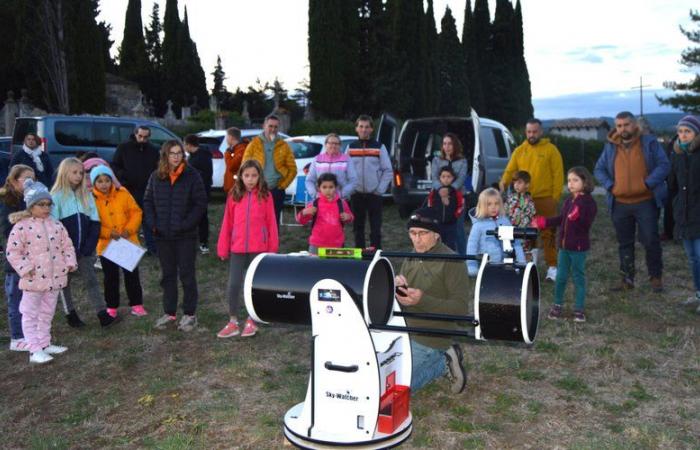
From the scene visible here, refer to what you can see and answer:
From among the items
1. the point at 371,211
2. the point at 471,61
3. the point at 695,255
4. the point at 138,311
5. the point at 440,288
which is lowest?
the point at 138,311

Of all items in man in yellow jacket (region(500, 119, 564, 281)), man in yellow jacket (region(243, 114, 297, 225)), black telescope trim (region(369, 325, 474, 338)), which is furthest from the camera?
man in yellow jacket (region(243, 114, 297, 225))

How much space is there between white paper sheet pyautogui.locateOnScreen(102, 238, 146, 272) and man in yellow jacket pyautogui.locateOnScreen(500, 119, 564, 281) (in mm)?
4440

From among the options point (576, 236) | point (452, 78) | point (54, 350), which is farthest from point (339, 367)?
point (452, 78)

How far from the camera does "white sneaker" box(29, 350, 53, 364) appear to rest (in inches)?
225

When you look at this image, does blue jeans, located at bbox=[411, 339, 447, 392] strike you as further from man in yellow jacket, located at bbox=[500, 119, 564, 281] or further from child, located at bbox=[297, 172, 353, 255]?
man in yellow jacket, located at bbox=[500, 119, 564, 281]

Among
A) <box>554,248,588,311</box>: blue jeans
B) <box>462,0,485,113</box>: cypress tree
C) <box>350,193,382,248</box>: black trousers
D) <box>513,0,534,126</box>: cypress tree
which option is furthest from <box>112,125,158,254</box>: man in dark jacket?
<box>513,0,534,126</box>: cypress tree

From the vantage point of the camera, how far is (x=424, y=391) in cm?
491

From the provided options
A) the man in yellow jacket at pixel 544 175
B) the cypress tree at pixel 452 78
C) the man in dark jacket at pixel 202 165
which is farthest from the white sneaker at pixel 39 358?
the cypress tree at pixel 452 78

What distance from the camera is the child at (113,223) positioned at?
6.86 meters

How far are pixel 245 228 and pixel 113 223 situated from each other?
5.21ft

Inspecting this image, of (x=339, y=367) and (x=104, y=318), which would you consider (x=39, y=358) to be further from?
(x=339, y=367)

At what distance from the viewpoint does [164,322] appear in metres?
6.63

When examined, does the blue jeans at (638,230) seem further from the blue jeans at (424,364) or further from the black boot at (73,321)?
the black boot at (73,321)

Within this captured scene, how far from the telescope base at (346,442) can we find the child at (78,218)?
340 cm
